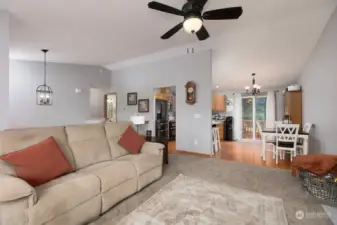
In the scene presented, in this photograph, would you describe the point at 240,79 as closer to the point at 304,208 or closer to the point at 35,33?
the point at 304,208

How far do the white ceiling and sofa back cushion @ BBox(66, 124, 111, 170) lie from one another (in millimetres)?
1884

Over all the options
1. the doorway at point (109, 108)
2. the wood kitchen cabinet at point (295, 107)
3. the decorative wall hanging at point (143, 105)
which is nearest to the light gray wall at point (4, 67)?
the decorative wall hanging at point (143, 105)

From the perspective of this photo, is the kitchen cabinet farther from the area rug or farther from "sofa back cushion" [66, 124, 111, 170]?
"sofa back cushion" [66, 124, 111, 170]

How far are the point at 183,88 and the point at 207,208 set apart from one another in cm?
352

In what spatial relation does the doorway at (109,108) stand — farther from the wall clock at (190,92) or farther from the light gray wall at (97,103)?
the wall clock at (190,92)

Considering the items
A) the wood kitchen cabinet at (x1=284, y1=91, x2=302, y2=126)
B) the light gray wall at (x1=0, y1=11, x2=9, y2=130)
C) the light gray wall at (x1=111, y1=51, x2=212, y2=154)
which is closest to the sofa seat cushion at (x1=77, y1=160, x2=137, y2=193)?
the light gray wall at (x1=0, y1=11, x2=9, y2=130)

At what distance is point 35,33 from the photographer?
3418mm

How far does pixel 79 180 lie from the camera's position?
1746 mm

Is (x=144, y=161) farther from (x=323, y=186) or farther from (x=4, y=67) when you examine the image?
(x=4, y=67)

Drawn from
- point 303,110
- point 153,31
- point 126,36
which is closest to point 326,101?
point 303,110

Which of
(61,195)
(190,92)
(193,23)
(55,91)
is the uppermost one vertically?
(193,23)

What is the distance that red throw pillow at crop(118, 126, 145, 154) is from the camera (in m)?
2.91

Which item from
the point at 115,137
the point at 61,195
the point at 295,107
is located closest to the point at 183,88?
the point at 115,137

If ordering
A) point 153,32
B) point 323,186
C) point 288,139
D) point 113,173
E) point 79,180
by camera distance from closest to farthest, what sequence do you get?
1. point 79,180
2. point 113,173
3. point 323,186
4. point 153,32
5. point 288,139
